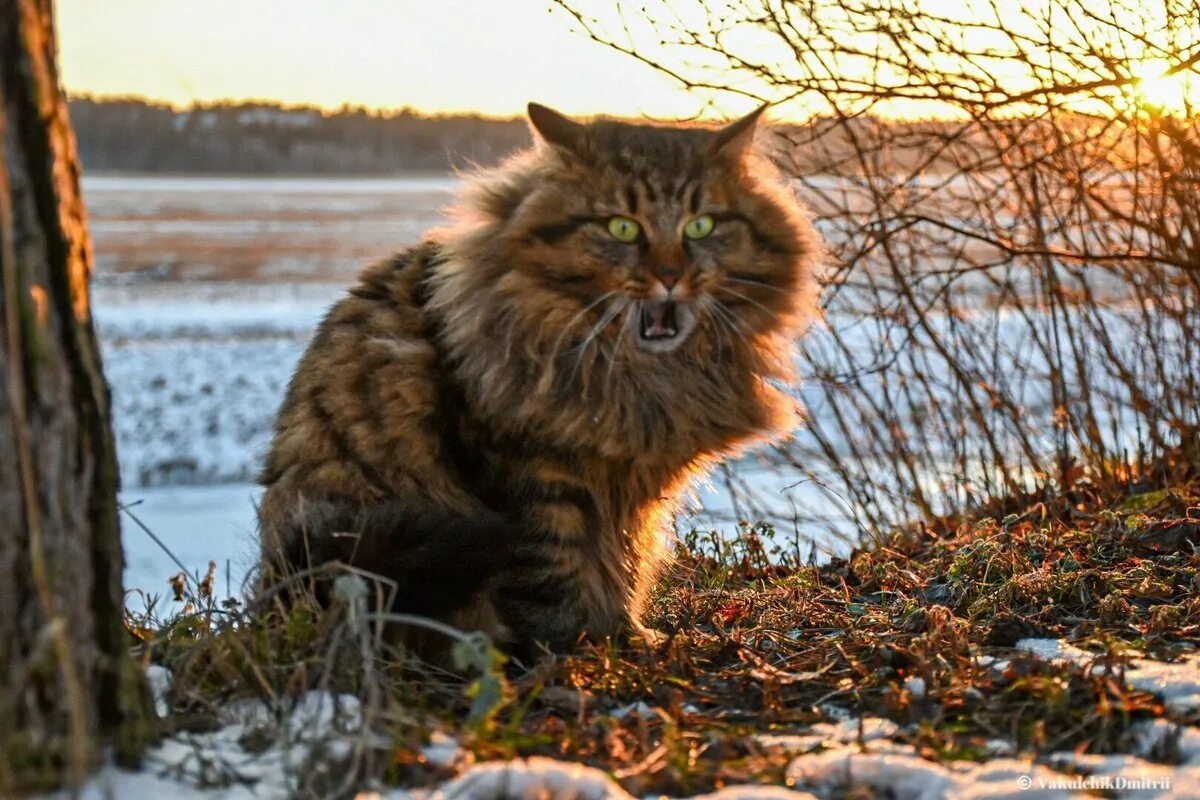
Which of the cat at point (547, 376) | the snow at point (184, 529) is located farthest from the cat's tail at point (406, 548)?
the snow at point (184, 529)

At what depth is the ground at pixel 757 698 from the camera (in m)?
2.12

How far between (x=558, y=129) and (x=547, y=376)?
682 millimetres

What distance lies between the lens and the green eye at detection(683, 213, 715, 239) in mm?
3289

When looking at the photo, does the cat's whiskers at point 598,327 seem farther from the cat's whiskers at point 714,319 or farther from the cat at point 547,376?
→ the cat's whiskers at point 714,319

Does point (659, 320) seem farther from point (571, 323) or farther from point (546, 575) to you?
point (546, 575)

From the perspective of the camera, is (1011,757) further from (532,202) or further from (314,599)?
(532,202)

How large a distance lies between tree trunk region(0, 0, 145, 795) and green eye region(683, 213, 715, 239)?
1692 millimetres

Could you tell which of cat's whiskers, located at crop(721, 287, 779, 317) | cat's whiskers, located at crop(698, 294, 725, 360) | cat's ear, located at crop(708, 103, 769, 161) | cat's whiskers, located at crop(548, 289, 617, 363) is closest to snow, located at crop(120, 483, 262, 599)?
cat's whiskers, located at crop(548, 289, 617, 363)

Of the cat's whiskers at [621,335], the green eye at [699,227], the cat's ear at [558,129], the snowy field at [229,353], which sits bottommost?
the snowy field at [229,353]

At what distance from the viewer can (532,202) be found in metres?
3.30

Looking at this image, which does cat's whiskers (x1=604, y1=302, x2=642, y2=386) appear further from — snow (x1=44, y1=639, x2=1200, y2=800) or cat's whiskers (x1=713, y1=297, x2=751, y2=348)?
snow (x1=44, y1=639, x2=1200, y2=800)

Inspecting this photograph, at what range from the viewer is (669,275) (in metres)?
3.15

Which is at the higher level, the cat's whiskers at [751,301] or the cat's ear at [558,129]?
the cat's ear at [558,129]

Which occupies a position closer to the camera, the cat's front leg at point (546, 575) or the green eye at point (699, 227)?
the cat's front leg at point (546, 575)
